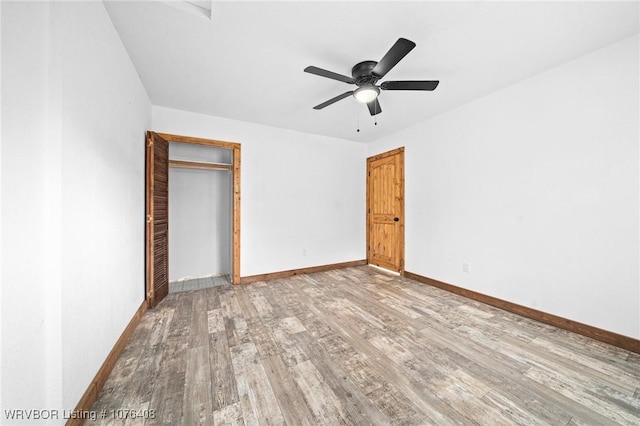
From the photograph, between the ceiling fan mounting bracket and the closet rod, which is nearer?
the ceiling fan mounting bracket

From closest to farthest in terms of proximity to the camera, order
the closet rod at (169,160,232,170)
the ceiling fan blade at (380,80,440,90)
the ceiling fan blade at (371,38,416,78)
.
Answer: the ceiling fan blade at (371,38,416,78), the ceiling fan blade at (380,80,440,90), the closet rod at (169,160,232,170)

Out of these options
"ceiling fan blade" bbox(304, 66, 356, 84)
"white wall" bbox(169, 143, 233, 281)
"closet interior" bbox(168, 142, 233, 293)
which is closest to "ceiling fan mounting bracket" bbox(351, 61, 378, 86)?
"ceiling fan blade" bbox(304, 66, 356, 84)

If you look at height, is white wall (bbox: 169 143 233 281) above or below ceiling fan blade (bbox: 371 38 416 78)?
below

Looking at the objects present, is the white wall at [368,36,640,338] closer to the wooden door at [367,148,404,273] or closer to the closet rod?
the wooden door at [367,148,404,273]

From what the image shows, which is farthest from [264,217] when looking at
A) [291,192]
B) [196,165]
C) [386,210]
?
[386,210]

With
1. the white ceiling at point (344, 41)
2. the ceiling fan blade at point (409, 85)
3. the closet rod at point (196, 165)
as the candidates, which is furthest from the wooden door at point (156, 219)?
the ceiling fan blade at point (409, 85)

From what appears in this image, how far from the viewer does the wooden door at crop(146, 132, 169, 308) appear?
2.74m

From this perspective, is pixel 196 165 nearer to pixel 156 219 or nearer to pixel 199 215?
pixel 199 215

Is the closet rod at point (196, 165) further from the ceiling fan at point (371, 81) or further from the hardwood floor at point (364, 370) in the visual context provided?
the ceiling fan at point (371, 81)

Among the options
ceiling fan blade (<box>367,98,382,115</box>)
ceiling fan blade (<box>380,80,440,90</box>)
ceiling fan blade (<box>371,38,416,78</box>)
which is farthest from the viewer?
ceiling fan blade (<box>367,98,382,115</box>)

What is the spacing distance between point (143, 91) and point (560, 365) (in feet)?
15.7

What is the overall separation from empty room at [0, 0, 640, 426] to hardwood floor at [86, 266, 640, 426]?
2 centimetres

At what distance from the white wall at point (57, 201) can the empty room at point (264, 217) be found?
0.4 inches

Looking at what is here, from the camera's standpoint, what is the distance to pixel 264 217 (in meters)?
4.00
